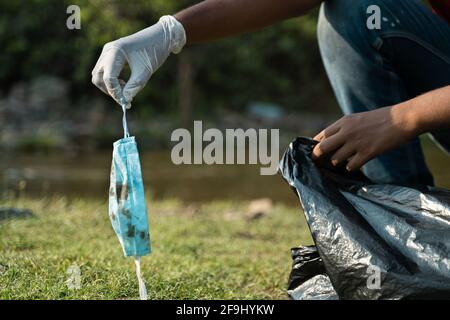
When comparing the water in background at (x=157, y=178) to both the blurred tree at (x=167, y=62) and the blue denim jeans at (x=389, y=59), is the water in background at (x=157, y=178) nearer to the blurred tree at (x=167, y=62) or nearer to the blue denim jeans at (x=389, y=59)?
the blurred tree at (x=167, y=62)

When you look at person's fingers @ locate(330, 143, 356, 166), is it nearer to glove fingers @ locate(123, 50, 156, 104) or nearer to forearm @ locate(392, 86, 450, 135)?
forearm @ locate(392, 86, 450, 135)

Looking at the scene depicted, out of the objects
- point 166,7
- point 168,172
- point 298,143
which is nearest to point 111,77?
point 298,143

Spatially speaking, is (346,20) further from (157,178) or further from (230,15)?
(157,178)

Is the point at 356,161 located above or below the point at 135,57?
below

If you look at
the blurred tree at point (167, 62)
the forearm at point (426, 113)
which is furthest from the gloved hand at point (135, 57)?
the blurred tree at point (167, 62)

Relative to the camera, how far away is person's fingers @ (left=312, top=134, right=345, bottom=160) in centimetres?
182

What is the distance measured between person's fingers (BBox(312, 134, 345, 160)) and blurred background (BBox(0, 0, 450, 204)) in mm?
5546

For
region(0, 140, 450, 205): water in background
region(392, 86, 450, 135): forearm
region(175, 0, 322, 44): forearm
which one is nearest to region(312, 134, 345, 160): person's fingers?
region(392, 86, 450, 135): forearm

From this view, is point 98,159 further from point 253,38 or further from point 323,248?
point 323,248

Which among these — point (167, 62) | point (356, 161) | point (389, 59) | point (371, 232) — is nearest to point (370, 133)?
point (356, 161)

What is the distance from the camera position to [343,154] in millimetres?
1833

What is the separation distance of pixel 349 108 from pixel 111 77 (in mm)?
1051

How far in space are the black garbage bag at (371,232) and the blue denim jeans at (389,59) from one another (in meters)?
0.54

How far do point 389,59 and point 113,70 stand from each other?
980mm
